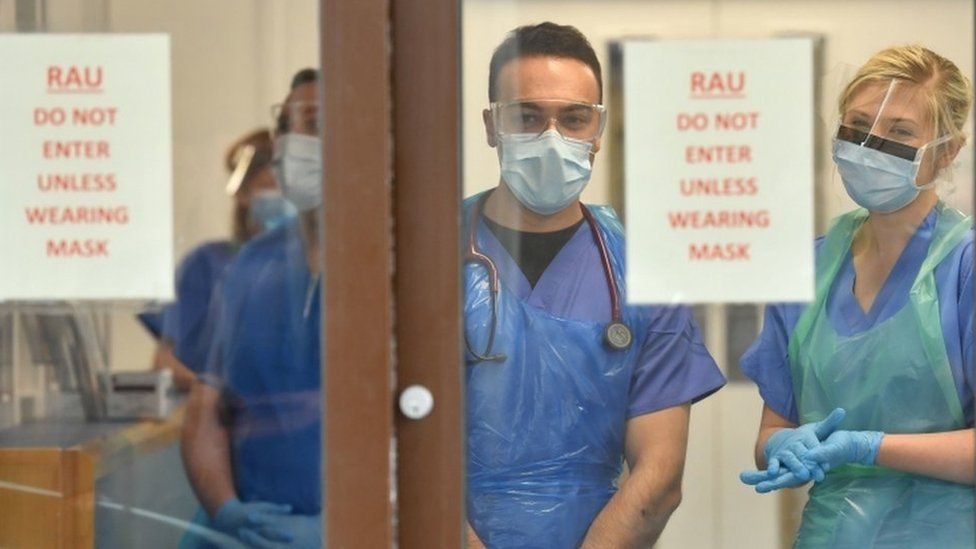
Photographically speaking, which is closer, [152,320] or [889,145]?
[889,145]

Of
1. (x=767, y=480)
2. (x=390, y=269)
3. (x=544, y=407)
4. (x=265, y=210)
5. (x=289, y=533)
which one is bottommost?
(x=289, y=533)

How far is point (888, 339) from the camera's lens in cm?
255

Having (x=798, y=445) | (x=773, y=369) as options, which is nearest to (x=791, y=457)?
(x=798, y=445)

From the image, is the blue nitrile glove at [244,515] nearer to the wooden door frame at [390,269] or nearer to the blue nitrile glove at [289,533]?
the blue nitrile glove at [289,533]

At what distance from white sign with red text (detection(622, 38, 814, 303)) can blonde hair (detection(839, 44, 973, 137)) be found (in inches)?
4.1

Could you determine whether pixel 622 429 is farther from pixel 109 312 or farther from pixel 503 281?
pixel 109 312

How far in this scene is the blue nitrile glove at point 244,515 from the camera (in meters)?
2.70

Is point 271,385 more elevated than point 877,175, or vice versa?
point 877,175

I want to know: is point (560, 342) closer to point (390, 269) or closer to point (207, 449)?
point (390, 269)

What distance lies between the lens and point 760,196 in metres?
2.57

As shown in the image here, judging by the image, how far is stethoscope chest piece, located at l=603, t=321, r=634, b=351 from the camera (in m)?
2.60

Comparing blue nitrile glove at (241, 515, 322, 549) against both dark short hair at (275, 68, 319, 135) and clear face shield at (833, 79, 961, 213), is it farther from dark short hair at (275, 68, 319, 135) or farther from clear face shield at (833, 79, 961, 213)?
clear face shield at (833, 79, 961, 213)

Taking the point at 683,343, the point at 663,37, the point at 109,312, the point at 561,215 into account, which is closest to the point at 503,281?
the point at 561,215

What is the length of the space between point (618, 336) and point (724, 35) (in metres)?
0.59
